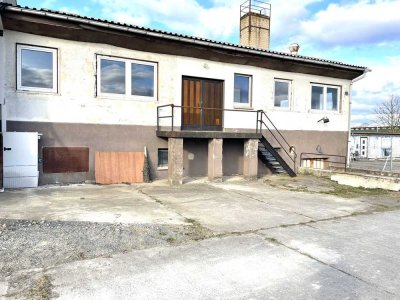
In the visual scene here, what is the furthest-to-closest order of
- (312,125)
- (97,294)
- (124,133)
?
1. (312,125)
2. (124,133)
3. (97,294)

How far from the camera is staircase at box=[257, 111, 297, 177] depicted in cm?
1332

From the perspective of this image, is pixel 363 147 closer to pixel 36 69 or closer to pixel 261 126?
pixel 261 126

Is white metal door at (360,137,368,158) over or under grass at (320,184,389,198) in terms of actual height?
over

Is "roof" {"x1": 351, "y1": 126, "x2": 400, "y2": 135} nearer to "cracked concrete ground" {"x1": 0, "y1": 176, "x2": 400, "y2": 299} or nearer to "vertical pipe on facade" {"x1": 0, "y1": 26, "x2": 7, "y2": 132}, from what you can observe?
"cracked concrete ground" {"x1": 0, "y1": 176, "x2": 400, "y2": 299}

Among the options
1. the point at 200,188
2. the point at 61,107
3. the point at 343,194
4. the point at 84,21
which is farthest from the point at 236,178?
the point at 84,21

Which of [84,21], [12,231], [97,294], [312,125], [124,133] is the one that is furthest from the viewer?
[312,125]

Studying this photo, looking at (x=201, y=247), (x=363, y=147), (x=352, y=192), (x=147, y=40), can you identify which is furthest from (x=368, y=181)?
(x=363, y=147)

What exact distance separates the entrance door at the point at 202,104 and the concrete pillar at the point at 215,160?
1258 mm

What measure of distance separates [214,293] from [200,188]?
6.83 meters

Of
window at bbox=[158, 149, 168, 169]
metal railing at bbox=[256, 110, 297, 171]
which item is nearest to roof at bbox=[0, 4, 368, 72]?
metal railing at bbox=[256, 110, 297, 171]

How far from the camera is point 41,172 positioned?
10.1m

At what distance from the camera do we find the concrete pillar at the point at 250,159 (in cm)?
1263

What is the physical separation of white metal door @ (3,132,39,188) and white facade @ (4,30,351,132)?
2.27ft

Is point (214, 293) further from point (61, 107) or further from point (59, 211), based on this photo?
point (61, 107)
